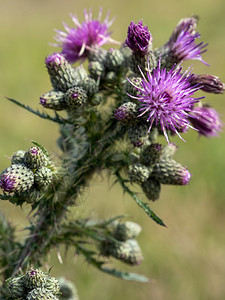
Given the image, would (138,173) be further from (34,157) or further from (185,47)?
(185,47)

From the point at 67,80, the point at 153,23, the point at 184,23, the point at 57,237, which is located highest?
the point at 153,23

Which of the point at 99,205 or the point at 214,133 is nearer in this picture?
the point at 214,133

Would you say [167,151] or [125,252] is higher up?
[167,151]

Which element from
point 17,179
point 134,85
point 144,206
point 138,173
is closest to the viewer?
point 17,179

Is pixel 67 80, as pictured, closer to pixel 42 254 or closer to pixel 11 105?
pixel 42 254

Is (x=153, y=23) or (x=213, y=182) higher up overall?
(x=153, y=23)

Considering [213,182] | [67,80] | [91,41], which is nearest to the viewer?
[67,80]

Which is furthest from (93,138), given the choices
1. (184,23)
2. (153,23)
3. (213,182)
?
(153,23)

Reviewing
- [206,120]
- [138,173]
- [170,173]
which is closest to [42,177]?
[138,173]
